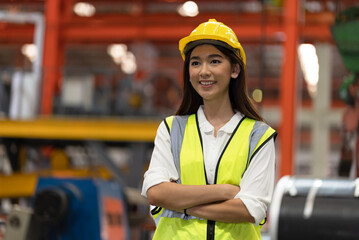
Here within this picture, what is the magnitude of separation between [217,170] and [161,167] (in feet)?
0.66

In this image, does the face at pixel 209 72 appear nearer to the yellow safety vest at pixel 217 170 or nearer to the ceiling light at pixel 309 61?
the yellow safety vest at pixel 217 170

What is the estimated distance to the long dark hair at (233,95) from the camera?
7.41 ft

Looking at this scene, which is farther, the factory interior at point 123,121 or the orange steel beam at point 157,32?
the orange steel beam at point 157,32

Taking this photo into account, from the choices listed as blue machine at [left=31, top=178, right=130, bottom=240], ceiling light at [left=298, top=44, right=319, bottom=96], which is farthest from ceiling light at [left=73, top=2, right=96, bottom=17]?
blue machine at [left=31, top=178, right=130, bottom=240]

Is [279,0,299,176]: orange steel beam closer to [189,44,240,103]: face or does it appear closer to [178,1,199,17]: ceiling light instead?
[178,1,199,17]: ceiling light

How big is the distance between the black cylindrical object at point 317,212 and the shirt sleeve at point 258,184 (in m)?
1.13

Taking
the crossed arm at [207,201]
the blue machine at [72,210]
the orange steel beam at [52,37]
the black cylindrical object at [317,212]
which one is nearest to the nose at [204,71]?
the crossed arm at [207,201]

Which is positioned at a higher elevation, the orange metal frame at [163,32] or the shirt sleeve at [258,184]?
the orange metal frame at [163,32]

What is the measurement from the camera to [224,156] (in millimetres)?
2121

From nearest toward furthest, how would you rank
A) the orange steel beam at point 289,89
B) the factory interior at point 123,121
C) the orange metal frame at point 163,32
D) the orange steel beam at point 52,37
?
1. the factory interior at point 123,121
2. the orange steel beam at point 289,89
3. the orange metal frame at point 163,32
4. the orange steel beam at point 52,37

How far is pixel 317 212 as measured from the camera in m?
3.22

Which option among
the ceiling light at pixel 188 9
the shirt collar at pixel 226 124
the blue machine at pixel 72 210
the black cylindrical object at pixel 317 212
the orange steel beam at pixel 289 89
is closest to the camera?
the shirt collar at pixel 226 124

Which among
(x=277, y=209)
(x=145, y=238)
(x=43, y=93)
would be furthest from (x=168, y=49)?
(x=277, y=209)

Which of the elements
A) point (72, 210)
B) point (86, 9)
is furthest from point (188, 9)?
point (72, 210)
